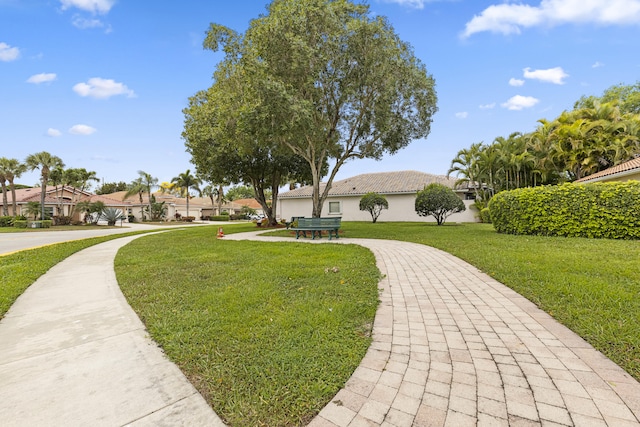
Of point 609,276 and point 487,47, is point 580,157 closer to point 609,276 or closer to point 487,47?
point 487,47

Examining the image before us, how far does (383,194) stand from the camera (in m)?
25.0

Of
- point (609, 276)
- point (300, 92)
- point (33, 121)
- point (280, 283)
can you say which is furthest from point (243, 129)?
point (33, 121)

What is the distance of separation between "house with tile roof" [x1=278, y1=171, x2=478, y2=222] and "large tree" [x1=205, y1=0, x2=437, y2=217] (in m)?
11.7

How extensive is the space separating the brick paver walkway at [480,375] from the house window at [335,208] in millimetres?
23909

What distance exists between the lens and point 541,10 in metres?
10.5

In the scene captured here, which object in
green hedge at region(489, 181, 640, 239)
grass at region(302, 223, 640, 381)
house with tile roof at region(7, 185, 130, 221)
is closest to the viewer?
grass at region(302, 223, 640, 381)

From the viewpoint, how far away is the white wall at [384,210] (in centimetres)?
2328

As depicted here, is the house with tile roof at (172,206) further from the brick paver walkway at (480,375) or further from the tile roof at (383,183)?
the brick paver walkway at (480,375)

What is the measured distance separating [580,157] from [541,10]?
479 inches

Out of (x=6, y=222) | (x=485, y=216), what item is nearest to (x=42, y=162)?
(x=6, y=222)

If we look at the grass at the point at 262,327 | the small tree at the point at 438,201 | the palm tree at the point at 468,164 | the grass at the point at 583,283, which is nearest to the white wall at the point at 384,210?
the palm tree at the point at 468,164

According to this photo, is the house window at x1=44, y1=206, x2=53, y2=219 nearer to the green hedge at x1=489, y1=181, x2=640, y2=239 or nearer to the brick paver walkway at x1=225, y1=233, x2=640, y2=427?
the brick paver walkway at x1=225, y1=233, x2=640, y2=427

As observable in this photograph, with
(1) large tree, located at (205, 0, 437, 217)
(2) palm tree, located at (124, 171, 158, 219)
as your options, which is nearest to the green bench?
(1) large tree, located at (205, 0, 437, 217)

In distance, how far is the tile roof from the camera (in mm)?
25109
